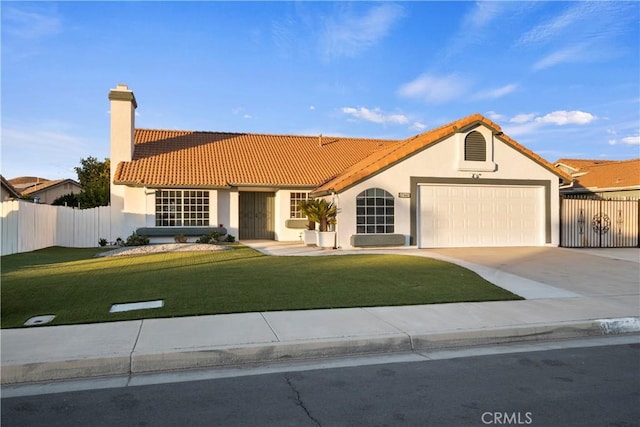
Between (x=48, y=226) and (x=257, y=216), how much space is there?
9.25 metres

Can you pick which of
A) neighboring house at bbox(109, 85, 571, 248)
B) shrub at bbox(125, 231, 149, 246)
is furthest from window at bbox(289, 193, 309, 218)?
shrub at bbox(125, 231, 149, 246)

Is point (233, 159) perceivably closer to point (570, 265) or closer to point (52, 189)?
point (570, 265)

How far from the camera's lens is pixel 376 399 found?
16.7ft

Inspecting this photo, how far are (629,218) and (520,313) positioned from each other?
16.2m

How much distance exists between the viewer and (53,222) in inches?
860

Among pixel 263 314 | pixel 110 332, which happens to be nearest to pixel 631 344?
pixel 263 314

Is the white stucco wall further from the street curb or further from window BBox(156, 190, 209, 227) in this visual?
the street curb

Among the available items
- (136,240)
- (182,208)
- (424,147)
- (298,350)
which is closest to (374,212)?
(424,147)

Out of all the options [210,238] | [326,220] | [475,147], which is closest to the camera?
[326,220]

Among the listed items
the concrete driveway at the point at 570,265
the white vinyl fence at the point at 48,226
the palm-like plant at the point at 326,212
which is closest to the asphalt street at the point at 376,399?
the concrete driveway at the point at 570,265

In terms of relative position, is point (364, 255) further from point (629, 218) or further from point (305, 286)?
point (629, 218)

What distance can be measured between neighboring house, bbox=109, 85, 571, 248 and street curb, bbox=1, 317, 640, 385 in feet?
35.7

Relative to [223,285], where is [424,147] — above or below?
above

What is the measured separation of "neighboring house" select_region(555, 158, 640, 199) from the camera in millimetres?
26328
